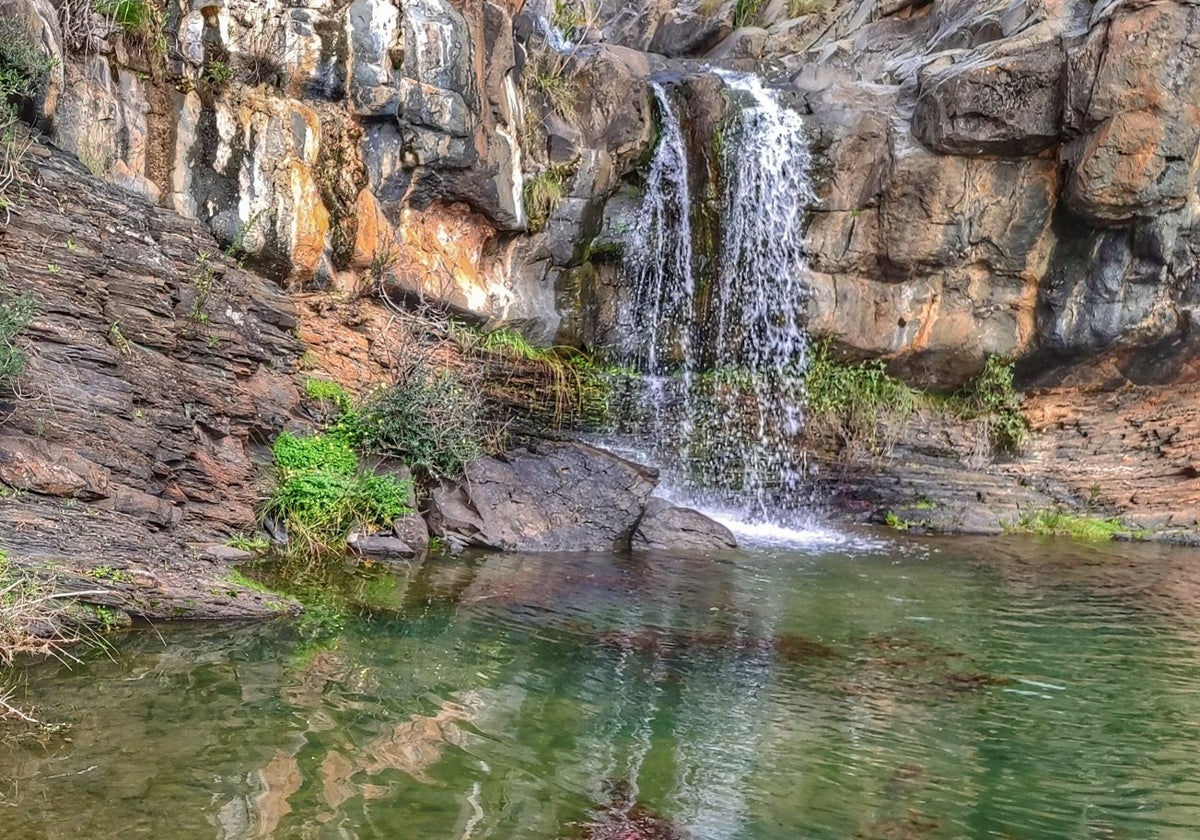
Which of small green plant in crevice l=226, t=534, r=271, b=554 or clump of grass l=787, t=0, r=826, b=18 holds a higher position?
clump of grass l=787, t=0, r=826, b=18

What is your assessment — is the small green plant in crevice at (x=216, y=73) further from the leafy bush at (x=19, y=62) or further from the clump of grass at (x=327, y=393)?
the clump of grass at (x=327, y=393)

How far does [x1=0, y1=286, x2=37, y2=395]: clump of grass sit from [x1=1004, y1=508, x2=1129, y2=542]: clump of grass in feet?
34.9

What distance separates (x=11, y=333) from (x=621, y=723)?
4732mm

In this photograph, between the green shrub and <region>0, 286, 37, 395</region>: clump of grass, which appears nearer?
<region>0, 286, 37, 395</region>: clump of grass

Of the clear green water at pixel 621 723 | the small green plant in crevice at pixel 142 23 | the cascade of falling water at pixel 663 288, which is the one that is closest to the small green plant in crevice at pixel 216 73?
the small green plant in crevice at pixel 142 23

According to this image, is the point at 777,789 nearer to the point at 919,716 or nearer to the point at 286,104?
the point at 919,716

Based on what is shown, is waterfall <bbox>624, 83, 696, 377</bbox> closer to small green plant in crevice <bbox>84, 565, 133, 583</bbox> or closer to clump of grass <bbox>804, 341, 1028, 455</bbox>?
clump of grass <bbox>804, 341, 1028, 455</bbox>

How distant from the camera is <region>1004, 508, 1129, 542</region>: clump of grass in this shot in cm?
1160

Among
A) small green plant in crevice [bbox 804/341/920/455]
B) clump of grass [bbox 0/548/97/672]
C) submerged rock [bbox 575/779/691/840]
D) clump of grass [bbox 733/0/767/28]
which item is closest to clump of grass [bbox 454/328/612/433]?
small green plant in crevice [bbox 804/341/920/455]

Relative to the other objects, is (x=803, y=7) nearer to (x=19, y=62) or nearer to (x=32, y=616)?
(x=19, y=62)

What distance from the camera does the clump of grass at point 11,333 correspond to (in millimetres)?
6012

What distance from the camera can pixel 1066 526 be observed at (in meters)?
11.8

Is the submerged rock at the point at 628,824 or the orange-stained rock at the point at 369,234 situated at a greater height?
the orange-stained rock at the point at 369,234

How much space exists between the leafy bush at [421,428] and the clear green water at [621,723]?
7.07ft
